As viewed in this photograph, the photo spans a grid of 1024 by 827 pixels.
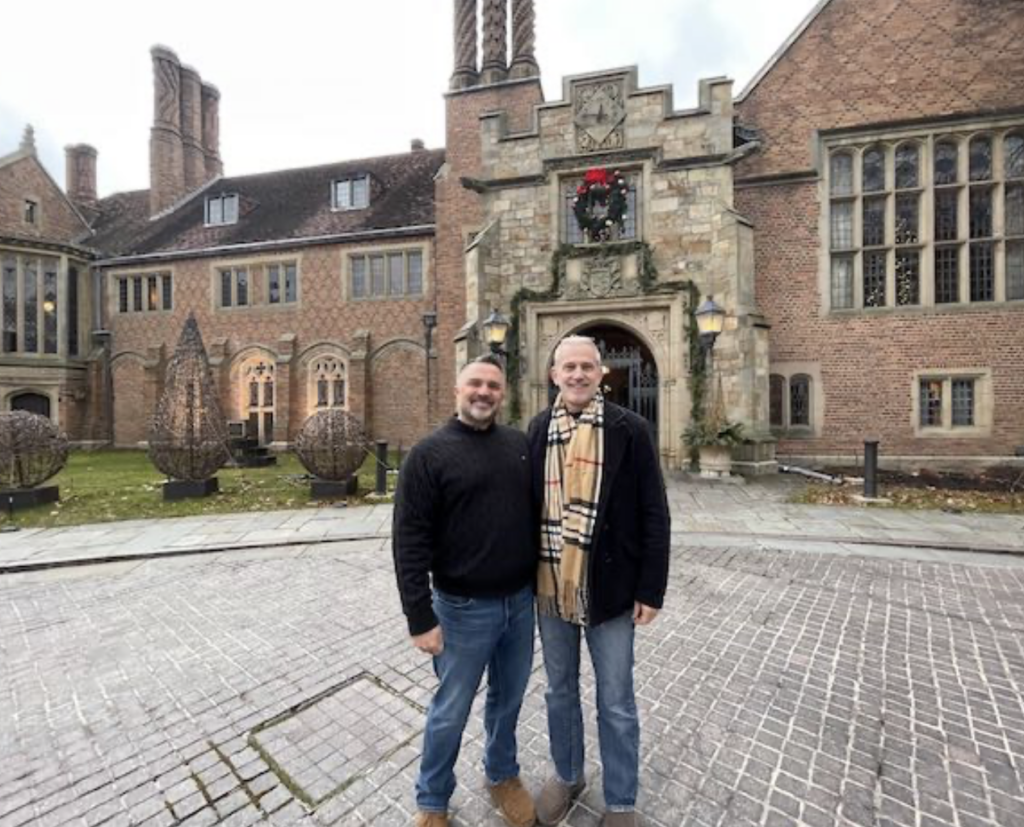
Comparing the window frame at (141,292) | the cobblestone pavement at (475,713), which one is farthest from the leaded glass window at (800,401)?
the window frame at (141,292)

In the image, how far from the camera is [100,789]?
250 cm

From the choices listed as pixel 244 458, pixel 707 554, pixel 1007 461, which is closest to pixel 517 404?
pixel 707 554

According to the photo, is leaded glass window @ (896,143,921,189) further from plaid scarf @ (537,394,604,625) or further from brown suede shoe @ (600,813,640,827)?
brown suede shoe @ (600,813,640,827)

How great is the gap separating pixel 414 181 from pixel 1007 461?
2066 centimetres

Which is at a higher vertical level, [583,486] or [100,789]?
[583,486]

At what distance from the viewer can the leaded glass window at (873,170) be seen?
43.1 feet

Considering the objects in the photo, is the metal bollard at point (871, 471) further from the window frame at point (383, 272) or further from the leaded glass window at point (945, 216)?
the window frame at point (383, 272)

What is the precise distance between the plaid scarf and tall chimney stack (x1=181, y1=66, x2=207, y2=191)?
2871 cm

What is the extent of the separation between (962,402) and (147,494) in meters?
18.9

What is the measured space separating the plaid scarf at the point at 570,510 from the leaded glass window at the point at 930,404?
1440cm

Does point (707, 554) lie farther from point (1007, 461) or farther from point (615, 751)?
point (1007, 461)

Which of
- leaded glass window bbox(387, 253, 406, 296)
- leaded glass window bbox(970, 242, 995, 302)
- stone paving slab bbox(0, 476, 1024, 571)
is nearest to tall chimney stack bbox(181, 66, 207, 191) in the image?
leaded glass window bbox(387, 253, 406, 296)

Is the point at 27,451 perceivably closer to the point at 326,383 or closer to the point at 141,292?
the point at 326,383

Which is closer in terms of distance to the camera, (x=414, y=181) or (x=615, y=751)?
(x=615, y=751)
